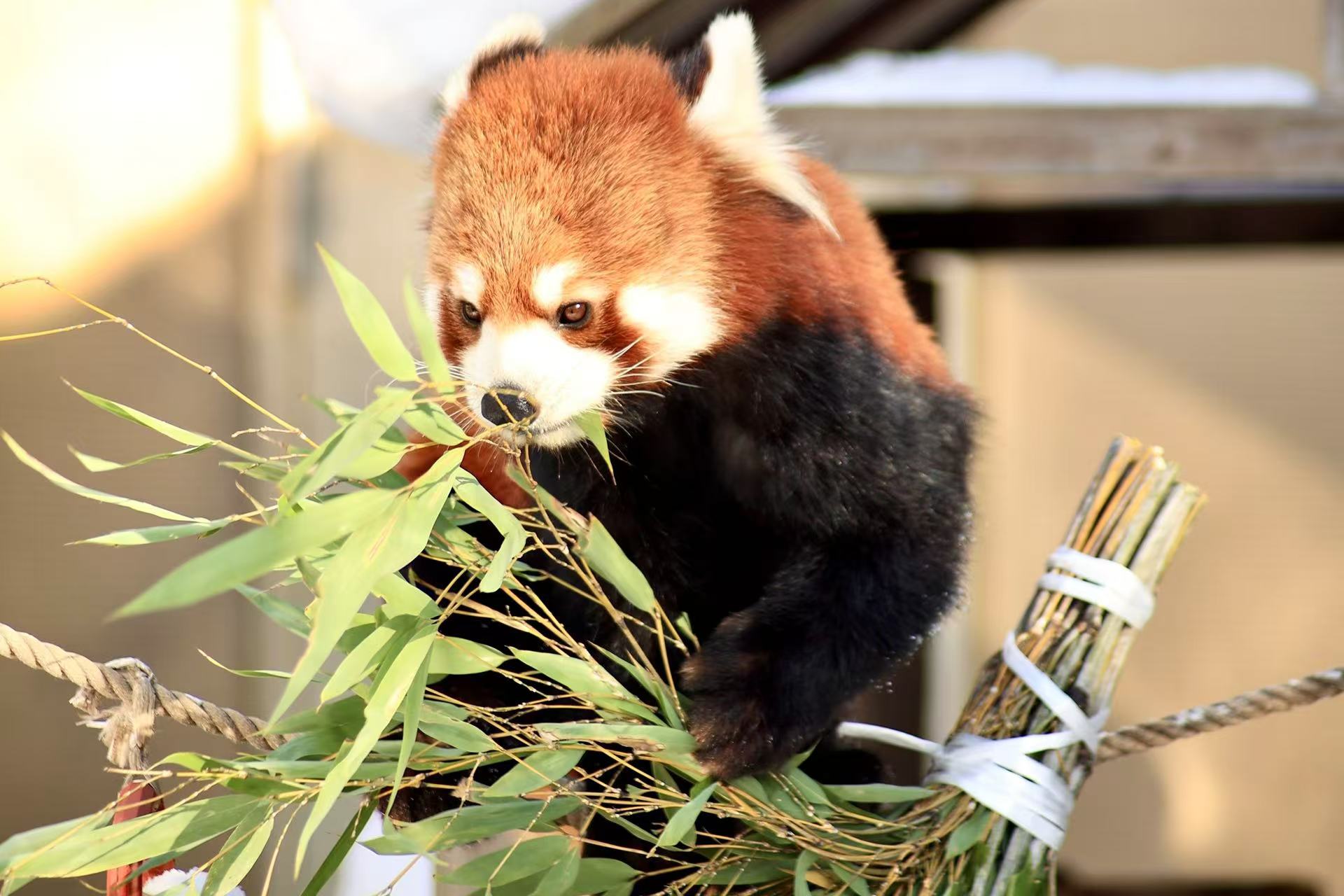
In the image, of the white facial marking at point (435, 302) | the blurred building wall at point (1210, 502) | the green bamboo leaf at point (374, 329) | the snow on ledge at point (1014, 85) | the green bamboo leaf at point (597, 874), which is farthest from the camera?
the blurred building wall at point (1210, 502)

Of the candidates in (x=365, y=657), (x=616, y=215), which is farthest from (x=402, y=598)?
(x=616, y=215)

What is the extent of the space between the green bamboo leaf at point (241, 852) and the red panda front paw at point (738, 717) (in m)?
0.31

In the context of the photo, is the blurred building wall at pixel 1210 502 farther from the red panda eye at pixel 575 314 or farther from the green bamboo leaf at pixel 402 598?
the green bamboo leaf at pixel 402 598

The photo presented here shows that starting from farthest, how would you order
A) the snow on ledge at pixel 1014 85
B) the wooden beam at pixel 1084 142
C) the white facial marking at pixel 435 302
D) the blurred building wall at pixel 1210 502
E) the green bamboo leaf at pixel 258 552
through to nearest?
the blurred building wall at pixel 1210 502
the snow on ledge at pixel 1014 85
the wooden beam at pixel 1084 142
the white facial marking at pixel 435 302
the green bamboo leaf at pixel 258 552

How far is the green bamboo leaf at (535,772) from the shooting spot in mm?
829

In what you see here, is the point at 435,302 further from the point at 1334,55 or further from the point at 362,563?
the point at 1334,55

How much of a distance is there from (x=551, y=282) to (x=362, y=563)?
314 millimetres

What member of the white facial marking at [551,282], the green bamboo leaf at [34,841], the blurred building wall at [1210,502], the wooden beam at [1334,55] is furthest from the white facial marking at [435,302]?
the blurred building wall at [1210,502]

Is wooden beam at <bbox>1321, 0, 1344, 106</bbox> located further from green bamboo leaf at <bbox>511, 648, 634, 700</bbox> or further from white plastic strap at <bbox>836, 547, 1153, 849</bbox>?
green bamboo leaf at <bbox>511, 648, 634, 700</bbox>

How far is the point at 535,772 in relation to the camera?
2.69 ft

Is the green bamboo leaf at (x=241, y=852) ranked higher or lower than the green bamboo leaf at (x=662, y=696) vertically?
lower

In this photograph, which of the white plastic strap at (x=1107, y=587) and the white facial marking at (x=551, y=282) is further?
the white plastic strap at (x=1107, y=587)

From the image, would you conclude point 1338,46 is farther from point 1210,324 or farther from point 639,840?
point 639,840

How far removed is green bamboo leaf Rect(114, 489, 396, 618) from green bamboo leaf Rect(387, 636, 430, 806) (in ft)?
0.48
